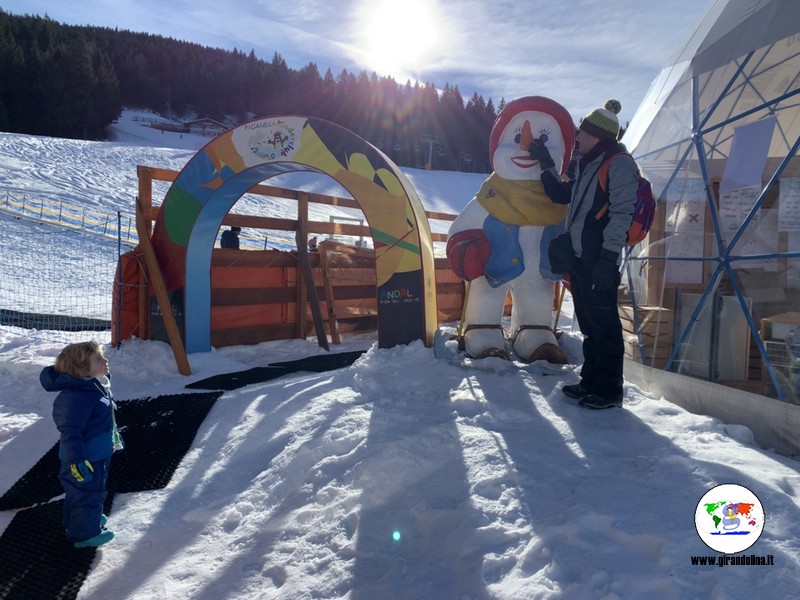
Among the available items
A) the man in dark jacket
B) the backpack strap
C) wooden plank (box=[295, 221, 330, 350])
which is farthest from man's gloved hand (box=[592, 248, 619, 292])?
wooden plank (box=[295, 221, 330, 350])

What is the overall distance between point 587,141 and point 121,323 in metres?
5.21

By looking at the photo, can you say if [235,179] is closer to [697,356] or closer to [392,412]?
[392,412]

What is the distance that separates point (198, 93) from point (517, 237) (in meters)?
66.4

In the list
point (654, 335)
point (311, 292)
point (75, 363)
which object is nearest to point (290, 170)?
point (311, 292)

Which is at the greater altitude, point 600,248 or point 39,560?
point 600,248

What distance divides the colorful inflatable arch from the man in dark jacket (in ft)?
5.62

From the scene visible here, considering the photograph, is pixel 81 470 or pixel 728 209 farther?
pixel 728 209

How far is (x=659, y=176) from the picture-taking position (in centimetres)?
424

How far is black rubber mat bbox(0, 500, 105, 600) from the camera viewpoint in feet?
7.13

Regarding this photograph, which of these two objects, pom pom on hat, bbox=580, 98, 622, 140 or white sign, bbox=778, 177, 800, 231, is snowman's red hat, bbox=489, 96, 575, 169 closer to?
pom pom on hat, bbox=580, 98, 622, 140

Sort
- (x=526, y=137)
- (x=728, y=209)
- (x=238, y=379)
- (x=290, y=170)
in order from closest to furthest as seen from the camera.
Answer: (x=728, y=209) → (x=526, y=137) → (x=238, y=379) → (x=290, y=170)

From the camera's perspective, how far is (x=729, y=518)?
1845mm

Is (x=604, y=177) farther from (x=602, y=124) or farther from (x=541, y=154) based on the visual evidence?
(x=541, y=154)

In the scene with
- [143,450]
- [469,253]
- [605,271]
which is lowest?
[143,450]
